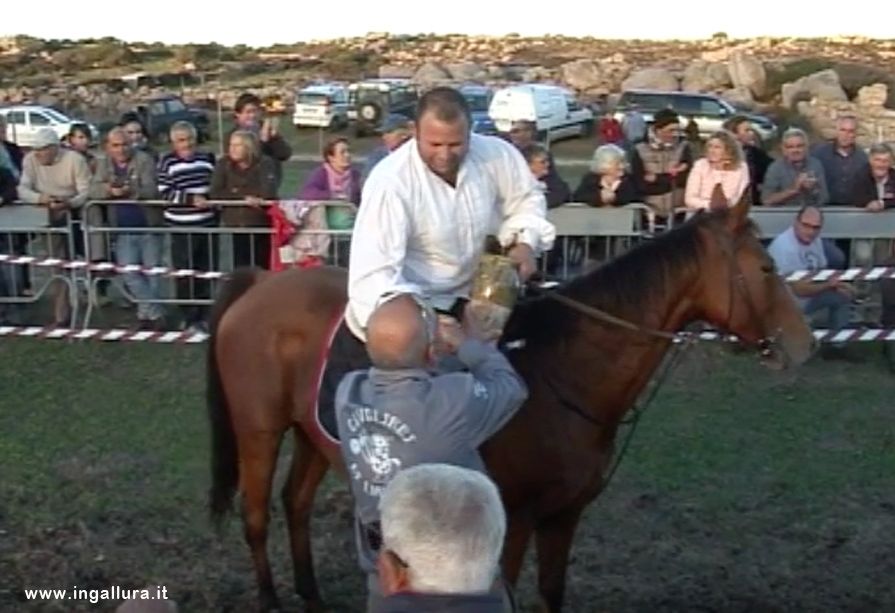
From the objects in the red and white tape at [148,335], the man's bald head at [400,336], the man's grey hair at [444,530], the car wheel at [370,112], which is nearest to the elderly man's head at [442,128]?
the man's bald head at [400,336]

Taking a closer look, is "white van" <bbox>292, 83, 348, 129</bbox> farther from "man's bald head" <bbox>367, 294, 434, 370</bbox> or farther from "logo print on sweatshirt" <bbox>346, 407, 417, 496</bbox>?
"man's bald head" <bbox>367, 294, 434, 370</bbox>

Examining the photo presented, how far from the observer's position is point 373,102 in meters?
37.6

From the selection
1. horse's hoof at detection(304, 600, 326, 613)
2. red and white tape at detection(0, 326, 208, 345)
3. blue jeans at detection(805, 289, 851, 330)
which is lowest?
red and white tape at detection(0, 326, 208, 345)

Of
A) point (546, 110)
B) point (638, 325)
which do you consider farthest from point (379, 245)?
point (546, 110)

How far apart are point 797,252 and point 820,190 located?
1114 millimetres

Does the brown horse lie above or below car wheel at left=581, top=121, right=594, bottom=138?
above

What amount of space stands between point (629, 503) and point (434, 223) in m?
2.75

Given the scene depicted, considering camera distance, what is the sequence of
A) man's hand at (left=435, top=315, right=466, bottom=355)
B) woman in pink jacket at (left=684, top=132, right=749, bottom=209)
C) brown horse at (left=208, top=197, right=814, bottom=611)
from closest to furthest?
man's hand at (left=435, top=315, right=466, bottom=355)
brown horse at (left=208, top=197, right=814, bottom=611)
woman in pink jacket at (left=684, top=132, right=749, bottom=209)

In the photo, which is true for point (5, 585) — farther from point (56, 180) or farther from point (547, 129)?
point (547, 129)

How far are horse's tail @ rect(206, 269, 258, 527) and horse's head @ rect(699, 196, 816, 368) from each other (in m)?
2.02

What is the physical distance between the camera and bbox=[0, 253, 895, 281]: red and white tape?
368 inches

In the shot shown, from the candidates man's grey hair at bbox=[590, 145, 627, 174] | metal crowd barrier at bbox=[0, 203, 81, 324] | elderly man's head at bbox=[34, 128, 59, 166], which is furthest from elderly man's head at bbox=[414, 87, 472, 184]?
elderly man's head at bbox=[34, 128, 59, 166]

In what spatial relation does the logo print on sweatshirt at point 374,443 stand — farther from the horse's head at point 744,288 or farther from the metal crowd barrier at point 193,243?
the metal crowd barrier at point 193,243

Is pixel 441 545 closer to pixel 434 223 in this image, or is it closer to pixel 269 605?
pixel 434 223
